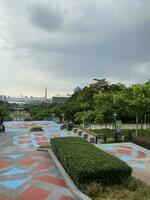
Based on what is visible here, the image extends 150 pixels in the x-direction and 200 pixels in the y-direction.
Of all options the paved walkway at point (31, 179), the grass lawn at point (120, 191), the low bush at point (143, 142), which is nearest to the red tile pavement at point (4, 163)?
the paved walkway at point (31, 179)

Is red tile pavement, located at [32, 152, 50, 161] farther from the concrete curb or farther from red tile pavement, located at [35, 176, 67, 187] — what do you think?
red tile pavement, located at [35, 176, 67, 187]

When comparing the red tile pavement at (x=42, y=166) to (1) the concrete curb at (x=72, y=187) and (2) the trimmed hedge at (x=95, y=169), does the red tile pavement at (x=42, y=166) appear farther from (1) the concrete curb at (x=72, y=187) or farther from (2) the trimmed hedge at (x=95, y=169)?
(2) the trimmed hedge at (x=95, y=169)

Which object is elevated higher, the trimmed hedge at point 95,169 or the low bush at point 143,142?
the low bush at point 143,142

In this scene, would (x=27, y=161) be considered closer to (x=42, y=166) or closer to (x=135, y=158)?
(x=42, y=166)

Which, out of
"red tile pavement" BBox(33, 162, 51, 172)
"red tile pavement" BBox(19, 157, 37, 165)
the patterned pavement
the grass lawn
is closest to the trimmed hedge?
the grass lawn

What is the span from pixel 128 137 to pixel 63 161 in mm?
8351

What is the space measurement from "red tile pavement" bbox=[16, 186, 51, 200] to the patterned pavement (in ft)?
10.8

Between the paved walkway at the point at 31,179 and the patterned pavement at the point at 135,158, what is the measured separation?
281 cm

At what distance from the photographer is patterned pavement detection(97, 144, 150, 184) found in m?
9.88

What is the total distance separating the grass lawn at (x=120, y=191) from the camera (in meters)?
6.90

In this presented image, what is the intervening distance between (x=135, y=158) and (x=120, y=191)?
548 cm

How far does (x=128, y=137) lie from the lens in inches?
693

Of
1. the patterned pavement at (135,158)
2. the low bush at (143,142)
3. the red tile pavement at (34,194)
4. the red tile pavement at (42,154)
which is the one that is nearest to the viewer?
the red tile pavement at (34,194)

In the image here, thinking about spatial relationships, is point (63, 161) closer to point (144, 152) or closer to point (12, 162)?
point (12, 162)
